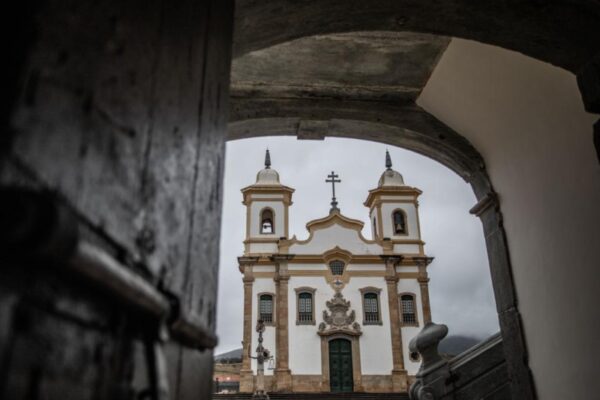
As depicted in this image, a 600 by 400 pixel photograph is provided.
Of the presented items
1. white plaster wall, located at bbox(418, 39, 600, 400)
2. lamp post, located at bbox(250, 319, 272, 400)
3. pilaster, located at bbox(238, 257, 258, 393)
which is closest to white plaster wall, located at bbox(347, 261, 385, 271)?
pilaster, located at bbox(238, 257, 258, 393)

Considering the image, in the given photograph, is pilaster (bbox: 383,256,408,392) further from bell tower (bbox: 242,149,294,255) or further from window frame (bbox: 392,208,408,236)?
bell tower (bbox: 242,149,294,255)

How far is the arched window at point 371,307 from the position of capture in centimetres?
2362

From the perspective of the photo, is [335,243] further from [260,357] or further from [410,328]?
[260,357]

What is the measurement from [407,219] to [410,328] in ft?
19.7

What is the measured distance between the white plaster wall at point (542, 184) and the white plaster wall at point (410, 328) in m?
19.9

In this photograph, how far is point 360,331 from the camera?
23188mm

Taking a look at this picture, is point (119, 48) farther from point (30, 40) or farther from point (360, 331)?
point (360, 331)

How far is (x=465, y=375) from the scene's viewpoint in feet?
19.9

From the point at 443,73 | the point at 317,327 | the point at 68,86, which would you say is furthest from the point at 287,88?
the point at 317,327

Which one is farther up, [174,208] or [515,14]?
[515,14]

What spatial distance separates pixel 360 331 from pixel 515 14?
71.8 ft

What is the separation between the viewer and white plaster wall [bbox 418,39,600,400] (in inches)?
124

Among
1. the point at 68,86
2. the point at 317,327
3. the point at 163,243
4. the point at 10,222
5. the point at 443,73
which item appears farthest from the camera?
the point at 317,327

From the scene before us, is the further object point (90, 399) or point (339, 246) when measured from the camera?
point (339, 246)
